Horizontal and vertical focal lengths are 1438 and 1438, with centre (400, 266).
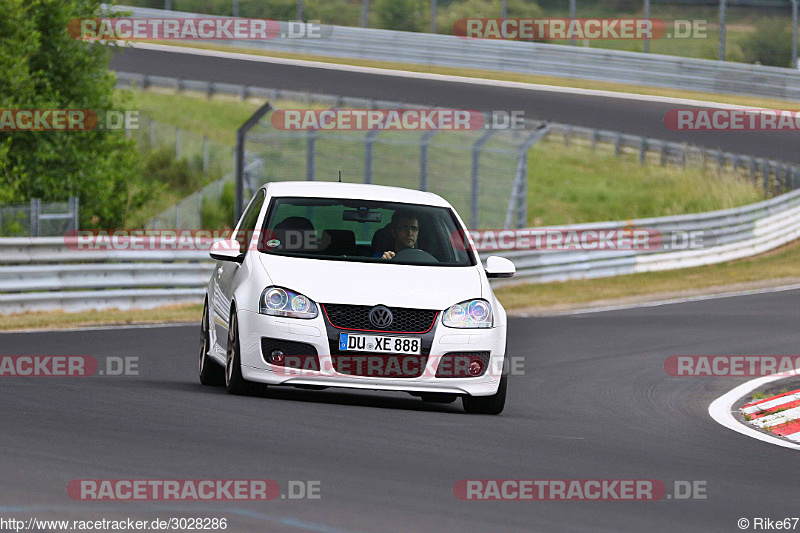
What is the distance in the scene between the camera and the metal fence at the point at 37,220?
61.5 feet

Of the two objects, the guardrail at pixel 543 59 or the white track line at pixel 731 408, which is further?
the guardrail at pixel 543 59

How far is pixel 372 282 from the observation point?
9.58 metres

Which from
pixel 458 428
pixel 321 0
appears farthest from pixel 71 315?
pixel 321 0

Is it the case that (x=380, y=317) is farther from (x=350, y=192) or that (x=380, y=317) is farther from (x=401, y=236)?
(x=350, y=192)

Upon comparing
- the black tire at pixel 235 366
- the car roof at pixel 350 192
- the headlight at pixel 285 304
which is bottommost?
the black tire at pixel 235 366

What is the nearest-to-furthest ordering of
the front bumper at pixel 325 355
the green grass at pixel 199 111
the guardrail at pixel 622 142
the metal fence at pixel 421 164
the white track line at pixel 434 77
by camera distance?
the front bumper at pixel 325 355
the metal fence at pixel 421 164
the guardrail at pixel 622 142
the white track line at pixel 434 77
the green grass at pixel 199 111

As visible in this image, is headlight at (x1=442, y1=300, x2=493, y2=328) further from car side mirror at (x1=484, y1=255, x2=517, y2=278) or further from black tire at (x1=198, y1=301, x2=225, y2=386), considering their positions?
black tire at (x1=198, y1=301, x2=225, y2=386)

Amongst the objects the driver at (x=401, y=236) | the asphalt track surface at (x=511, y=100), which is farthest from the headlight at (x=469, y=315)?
the asphalt track surface at (x=511, y=100)

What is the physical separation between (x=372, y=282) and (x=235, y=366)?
1.10m

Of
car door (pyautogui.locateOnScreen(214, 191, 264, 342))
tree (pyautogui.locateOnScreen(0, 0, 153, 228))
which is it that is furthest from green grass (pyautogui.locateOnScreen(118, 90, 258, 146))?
car door (pyautogui.locateOnScreen(214, 191, 264, 342))

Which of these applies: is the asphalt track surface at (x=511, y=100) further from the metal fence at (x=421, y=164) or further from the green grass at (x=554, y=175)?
the metal fence at (x=421, y=164)

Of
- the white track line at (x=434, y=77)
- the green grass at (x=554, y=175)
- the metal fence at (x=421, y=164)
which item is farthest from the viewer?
the white track line at (x=434, y=77)

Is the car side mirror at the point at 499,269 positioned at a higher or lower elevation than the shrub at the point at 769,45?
lower

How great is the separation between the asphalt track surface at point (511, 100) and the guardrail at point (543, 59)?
128cm
